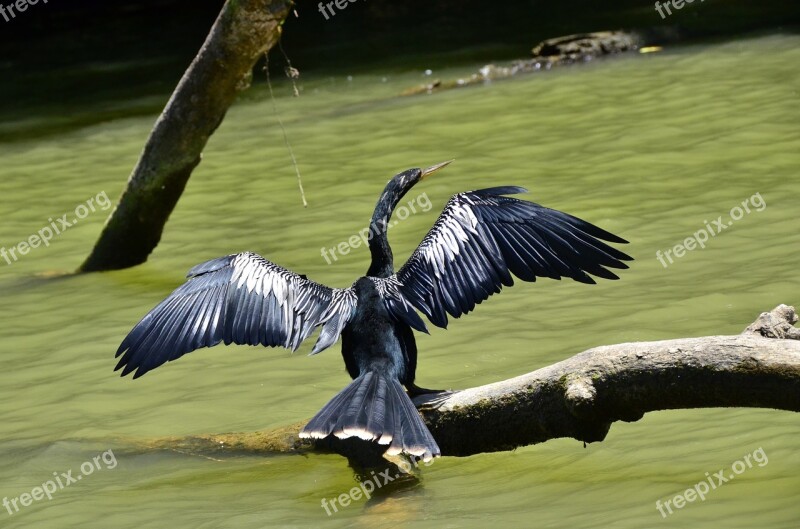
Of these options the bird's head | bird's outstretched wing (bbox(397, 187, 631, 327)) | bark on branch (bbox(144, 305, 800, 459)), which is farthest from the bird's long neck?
bark on branch (bbox(144, 305, 800, 459))

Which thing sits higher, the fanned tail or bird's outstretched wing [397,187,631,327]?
bird's outstretched wing [397,187,631,327]

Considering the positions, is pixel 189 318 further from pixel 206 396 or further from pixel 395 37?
pixel 395 37

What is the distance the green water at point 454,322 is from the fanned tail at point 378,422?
12.8 inches

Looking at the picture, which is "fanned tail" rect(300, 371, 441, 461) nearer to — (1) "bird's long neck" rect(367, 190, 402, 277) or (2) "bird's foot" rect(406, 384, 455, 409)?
(2) "bird's foot" rect(406, 384, 455, 409)

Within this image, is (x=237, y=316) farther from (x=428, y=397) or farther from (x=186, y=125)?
(x=186, y=125)

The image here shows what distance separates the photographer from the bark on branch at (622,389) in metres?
3.33

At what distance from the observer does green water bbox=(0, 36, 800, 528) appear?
4.05 metres

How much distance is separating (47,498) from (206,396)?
107 centimetres

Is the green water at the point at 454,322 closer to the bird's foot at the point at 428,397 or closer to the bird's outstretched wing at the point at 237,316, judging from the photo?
the bird's foot at the point at 428,397

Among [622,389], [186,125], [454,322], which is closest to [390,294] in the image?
[622,389]

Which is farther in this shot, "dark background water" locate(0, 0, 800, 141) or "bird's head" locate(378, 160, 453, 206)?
"dark background water" locate(0, 0, 800, 141)

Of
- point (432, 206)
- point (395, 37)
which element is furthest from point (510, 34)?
point (432, 206)

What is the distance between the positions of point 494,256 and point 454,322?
6.24 ft

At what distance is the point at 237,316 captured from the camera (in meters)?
4.22
